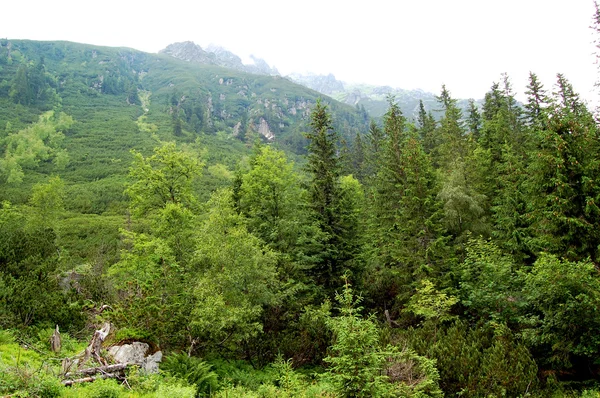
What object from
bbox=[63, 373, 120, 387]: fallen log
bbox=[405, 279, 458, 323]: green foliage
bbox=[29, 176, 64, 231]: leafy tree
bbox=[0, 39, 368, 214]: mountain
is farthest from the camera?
bbox=[0, 39, 368, 214]: mountain

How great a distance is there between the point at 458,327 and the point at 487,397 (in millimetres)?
4402

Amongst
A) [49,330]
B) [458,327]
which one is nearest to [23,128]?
[49,330]

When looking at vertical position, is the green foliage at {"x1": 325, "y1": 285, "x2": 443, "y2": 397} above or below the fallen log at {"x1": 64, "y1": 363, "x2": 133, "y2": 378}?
above

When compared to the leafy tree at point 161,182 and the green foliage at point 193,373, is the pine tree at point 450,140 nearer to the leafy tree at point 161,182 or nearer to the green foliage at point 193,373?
the leafy tree at point 161,182

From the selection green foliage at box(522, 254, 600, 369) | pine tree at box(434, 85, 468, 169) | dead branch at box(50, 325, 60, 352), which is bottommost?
dead branch at box(50, 325, 60, 352)

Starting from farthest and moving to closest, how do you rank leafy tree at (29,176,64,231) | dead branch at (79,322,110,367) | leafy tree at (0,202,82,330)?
leafy tree at (29,176,64,231), leafy tree at (0,202,82,330), dead branch at (79,322,110,367)

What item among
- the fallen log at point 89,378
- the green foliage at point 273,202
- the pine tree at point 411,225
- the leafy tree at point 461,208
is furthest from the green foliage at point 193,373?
the leafy tree at point 461,208

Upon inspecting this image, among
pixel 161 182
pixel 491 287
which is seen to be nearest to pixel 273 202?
pixel 161 182

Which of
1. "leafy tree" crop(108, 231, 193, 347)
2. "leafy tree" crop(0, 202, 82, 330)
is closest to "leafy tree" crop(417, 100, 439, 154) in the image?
"leafy tree" crop(108, 231, 193, 347)

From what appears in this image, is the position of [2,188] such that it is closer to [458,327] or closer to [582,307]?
[458,327]

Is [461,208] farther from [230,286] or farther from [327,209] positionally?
[230,286]

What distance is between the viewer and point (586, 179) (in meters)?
12.6

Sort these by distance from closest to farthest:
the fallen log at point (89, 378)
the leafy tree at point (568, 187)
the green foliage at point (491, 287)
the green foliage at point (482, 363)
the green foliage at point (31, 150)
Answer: the fallen log at point (89, 378)
the green foliage at point (482, 363)
the leafy tree at point (568, 187)
the green foliage at point (491, 287)
the green foliage at point (31, 150)

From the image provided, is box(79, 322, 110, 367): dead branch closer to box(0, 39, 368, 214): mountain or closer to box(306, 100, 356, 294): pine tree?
box(306, 100, 356, 294): pine tree
